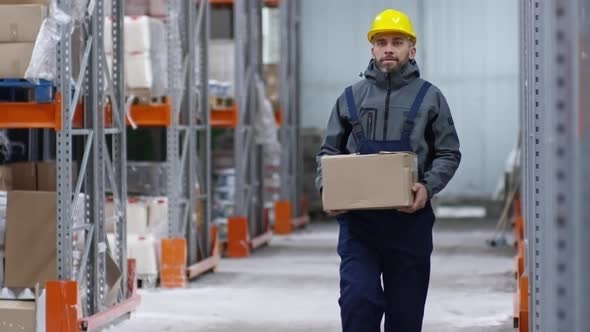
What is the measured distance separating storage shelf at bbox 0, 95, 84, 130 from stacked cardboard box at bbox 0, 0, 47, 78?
208 millimetres

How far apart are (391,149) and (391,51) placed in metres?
0.44

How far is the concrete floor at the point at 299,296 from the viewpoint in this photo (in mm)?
8500

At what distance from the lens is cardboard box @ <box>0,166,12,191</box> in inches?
303

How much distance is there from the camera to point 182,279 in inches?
415

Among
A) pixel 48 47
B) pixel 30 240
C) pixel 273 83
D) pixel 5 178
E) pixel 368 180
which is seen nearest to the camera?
pixel 368 180

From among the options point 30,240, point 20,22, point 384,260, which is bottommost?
point 30,240

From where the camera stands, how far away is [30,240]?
752 cm

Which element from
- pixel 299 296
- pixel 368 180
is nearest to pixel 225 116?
pixel 299 296

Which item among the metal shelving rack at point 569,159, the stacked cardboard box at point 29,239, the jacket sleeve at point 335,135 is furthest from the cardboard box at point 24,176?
the metal shelving rack at point 569,159

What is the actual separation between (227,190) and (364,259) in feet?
30.6

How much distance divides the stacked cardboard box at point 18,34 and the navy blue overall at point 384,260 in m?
2.68

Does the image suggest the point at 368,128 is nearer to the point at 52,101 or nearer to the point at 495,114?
the point at 52,101

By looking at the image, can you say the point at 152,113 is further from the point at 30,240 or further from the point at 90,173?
the point at 30,240

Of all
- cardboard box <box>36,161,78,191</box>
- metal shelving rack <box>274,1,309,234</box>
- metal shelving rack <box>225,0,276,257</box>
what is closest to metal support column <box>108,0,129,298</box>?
cardboard box <box>36,161,78,191</box>
